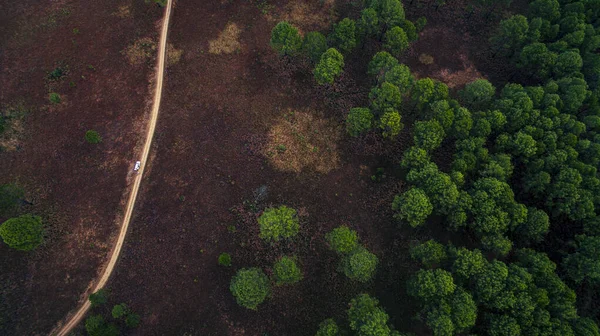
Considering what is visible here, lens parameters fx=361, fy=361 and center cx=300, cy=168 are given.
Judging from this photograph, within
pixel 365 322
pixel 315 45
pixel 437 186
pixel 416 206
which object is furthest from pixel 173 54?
pixel 365 322

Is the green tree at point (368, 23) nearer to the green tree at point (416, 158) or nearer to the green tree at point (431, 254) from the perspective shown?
the green tree at point (416, 158)

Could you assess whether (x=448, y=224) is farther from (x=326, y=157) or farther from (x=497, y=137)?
(x=326, y=157)

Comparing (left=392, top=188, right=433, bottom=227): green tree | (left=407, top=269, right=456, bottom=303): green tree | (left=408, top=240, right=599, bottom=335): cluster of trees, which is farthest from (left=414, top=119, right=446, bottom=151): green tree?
(left=407, top=269, right=456, bottom=303): green tree

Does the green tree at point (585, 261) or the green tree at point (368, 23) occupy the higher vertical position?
the green tree at point (368, 23)

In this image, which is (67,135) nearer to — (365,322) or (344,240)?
(344,240)

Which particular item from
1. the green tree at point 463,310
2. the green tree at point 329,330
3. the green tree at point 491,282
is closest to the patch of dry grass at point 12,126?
the green tree at point 329,330

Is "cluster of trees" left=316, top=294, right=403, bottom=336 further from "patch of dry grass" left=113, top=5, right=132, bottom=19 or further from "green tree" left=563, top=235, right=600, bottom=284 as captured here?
"patch of dry grass" left=113, top=5, right=132, bottom=19
